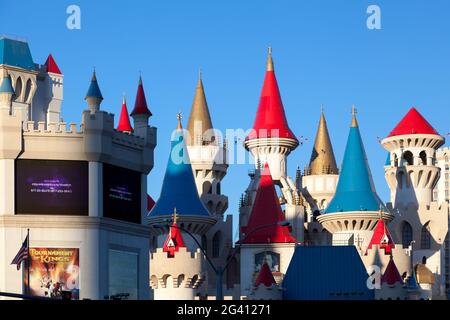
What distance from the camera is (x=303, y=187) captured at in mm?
103438

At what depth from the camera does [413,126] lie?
98500 millimetres

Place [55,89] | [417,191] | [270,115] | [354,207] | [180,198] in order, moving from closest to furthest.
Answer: [55,89] → [180,198] → [354,207] → [417,191] → [270,115]

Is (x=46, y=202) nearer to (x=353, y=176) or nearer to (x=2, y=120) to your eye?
(x=2, y=120)

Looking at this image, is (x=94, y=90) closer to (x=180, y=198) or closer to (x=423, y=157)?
(x=180, y=198)

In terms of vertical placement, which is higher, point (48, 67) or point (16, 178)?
point (48, 67)

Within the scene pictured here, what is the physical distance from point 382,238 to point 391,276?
20.7 ft

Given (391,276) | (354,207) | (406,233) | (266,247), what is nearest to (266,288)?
(391,276)

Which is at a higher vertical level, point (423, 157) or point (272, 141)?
point (272, 141)

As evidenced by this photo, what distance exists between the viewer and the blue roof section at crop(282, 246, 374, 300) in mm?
76062

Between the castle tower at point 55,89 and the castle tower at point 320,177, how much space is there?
2271 centimetres

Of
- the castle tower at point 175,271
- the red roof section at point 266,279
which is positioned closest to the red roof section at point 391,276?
the red roof section at point 266,279

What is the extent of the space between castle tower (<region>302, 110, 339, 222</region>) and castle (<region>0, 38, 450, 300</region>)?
0.34 feet
